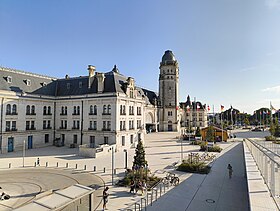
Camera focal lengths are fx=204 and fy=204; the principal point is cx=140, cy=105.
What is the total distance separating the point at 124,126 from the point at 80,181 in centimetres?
2025

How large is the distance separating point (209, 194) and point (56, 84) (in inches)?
1714

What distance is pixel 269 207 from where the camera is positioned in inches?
360

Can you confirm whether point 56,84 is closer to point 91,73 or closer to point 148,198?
point 91,73

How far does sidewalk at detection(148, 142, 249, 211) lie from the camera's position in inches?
582

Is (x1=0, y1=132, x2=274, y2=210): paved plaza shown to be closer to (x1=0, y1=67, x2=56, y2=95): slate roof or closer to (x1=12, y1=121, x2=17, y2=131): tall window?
(x1=12, y1=121, x2=17, y2=131): tall window

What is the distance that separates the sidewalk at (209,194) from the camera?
14.8 meters

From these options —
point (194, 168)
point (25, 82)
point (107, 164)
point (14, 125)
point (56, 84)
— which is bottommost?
point (107, 164)

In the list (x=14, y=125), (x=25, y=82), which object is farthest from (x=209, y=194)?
(x=25, y=82)

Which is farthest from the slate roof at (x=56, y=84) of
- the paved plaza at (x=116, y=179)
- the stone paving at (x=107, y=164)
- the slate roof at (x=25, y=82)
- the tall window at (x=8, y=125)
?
the paved plaza at (x=116, y=179)

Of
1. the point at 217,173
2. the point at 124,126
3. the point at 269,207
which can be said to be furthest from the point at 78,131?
the point at 269,207

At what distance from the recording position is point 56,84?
1953 inches

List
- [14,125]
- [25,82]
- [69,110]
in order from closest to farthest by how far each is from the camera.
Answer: [14,125] → [25,82] → [69,110]

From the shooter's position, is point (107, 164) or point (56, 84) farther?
point (56, 84)

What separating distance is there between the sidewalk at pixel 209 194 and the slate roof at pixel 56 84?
23.6 m
